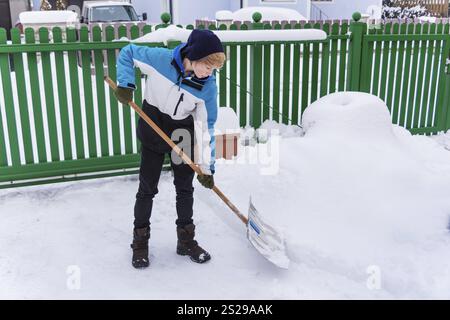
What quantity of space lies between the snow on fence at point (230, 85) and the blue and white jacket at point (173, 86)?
167 cm

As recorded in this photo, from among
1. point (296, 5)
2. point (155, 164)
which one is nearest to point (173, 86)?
point (155, 164)

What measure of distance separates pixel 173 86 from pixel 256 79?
250 centimetres

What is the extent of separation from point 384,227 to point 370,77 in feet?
8.78

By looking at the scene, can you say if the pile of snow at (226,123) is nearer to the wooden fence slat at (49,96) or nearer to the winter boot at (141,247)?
the wooden fence slat at (49,96)

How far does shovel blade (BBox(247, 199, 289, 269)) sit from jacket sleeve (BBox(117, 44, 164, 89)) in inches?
50.1

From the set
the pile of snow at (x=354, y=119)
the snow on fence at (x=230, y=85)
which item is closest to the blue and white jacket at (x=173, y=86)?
the snow on fence at (x=230, y=85)

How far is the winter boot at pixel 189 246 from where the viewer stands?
3457 millimetres

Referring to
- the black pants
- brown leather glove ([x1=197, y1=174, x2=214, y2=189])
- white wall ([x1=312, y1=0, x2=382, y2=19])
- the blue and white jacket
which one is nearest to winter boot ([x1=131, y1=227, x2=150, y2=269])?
the black pants

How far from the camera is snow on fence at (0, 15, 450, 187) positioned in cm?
461

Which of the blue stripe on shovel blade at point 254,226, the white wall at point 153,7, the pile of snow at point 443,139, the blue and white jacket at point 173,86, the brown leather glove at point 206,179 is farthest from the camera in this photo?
the white wall at point 153,7

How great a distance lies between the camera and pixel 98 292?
3.04 m

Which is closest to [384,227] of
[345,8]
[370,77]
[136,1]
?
[370,77]
